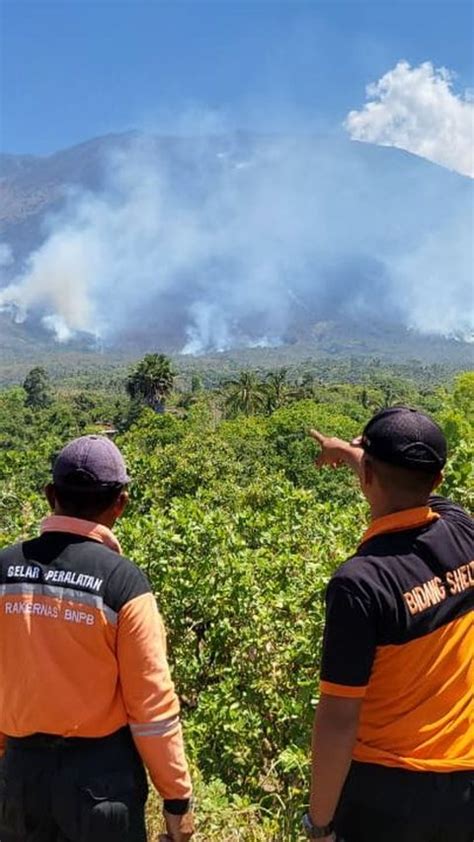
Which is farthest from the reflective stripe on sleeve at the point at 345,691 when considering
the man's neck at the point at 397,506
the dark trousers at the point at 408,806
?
the man's neck at the point at 397,506

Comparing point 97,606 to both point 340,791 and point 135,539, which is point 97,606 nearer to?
point 340,791

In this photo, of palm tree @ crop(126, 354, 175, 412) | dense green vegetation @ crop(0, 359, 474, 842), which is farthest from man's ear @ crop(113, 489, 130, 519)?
palm tree @ crop(126, 354, 175, 412)

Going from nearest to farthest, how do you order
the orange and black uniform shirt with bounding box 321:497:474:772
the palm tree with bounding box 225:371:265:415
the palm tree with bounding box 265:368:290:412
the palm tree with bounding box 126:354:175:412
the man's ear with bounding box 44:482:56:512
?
the orange and black uniform shirt with bounding box 321:497:474:772 → the man's ear with bounding box 44:482:56:512 → the palm tree with bounding box 126:354:175:412 → the palm tree with bounding box 225:371:265:415 → the palm tree with bounding box 265:368:290:412

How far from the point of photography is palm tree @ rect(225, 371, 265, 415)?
5925cm

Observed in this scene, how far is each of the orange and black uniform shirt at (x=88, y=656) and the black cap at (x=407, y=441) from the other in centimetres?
86

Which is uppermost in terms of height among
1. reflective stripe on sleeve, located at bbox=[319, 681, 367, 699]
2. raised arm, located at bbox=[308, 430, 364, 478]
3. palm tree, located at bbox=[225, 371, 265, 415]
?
palm tree, located at bbox=[225, 371, 265, 415]

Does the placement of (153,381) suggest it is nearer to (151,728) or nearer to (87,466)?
(87,466)

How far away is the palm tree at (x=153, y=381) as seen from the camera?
193 feet

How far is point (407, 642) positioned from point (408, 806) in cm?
47

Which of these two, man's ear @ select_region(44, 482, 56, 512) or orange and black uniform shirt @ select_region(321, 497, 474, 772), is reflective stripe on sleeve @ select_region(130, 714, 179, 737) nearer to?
orange and black uniform shirt @ select_region(321, 497, 474, 772)

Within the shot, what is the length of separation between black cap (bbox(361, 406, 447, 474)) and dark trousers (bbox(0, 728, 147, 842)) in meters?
1.21

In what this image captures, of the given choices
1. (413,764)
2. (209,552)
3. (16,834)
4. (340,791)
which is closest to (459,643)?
(413,764)

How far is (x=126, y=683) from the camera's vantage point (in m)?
2.32

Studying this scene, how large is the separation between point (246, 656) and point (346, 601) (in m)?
3.64
